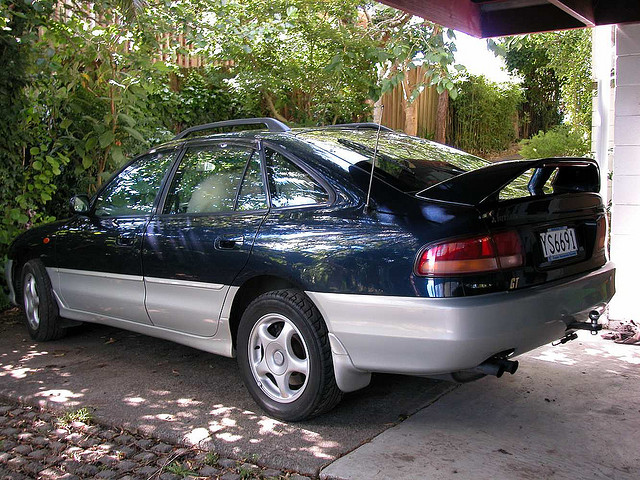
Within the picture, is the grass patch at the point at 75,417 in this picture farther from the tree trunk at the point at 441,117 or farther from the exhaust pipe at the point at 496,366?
the tree trunk at the point at 441,117

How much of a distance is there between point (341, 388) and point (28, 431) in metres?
1.79

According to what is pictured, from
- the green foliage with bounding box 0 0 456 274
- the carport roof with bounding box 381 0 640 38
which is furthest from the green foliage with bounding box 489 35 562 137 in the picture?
the carport roof with bounding box 381 0 640 38

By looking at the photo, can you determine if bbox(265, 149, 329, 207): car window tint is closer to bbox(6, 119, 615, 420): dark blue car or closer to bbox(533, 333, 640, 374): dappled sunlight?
bbox(6, 119, 615, 420): dark blue car

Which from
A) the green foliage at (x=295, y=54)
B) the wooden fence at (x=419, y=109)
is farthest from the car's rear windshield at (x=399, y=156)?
the wooden fence at (x=419, y=109)

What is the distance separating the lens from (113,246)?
488 cm

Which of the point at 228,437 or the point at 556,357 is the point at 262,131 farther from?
the point at 556,357

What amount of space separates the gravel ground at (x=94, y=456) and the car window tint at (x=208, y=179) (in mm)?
1427

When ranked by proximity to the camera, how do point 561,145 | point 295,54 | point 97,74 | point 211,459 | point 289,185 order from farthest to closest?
1. point 561,145
2. point 295,54
3. point 97,74
4. point 289,185
5. point 211,459

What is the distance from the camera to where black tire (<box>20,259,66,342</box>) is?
18.3 feet

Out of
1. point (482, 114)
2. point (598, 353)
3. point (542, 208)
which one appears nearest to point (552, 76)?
point (482, 114)

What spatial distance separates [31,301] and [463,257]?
4020 millimetres

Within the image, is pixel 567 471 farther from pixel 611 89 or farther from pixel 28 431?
pixel 611 89

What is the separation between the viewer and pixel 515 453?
3.41 m

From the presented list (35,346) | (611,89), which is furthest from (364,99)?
(35,346)
